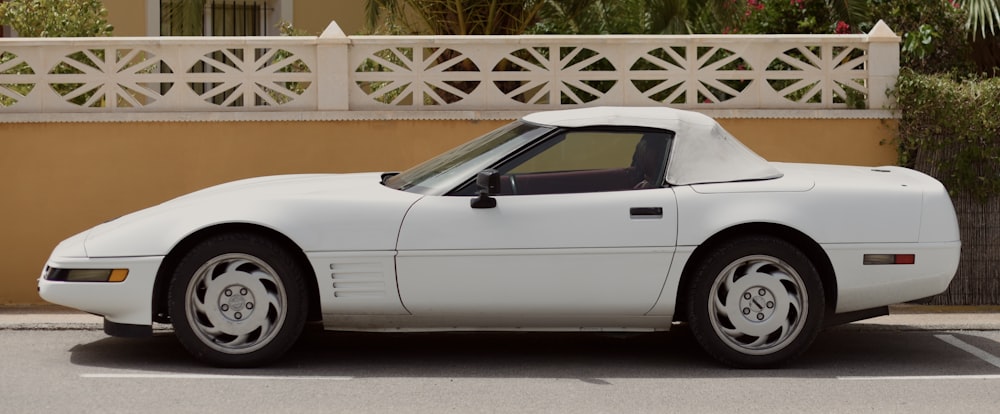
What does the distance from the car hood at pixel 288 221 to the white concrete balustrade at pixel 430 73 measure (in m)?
2.76

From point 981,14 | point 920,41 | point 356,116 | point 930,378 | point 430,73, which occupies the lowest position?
point 930,378

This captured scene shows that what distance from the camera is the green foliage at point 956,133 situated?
955 centimetres

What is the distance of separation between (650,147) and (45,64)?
15.5 ft

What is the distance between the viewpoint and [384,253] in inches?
278

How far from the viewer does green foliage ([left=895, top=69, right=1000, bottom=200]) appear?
9.55 meters

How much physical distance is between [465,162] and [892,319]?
135 inches

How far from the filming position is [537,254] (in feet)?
23.2

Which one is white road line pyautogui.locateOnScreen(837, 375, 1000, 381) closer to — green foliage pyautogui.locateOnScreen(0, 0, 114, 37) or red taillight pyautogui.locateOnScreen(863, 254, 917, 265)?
red taillight pyautogui.locateOnScreen(863, 254, 917, 265)

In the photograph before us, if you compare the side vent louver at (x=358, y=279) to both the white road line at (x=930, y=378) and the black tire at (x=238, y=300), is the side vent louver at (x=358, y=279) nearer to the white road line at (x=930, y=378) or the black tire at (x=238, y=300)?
the black tire at (x=238, y=300)

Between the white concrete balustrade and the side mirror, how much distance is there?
288 cm

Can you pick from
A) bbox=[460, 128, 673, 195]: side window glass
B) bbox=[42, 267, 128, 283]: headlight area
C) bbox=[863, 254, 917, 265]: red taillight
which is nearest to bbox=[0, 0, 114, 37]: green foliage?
bbox=[42, 267, 128, 283]: headlight area

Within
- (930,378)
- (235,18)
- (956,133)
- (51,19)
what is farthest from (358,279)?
(235,18)

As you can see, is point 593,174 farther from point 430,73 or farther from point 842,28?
point 842,28

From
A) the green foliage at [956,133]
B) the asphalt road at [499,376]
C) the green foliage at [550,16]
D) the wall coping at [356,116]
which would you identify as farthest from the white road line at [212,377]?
the green foliage at [550,16]
